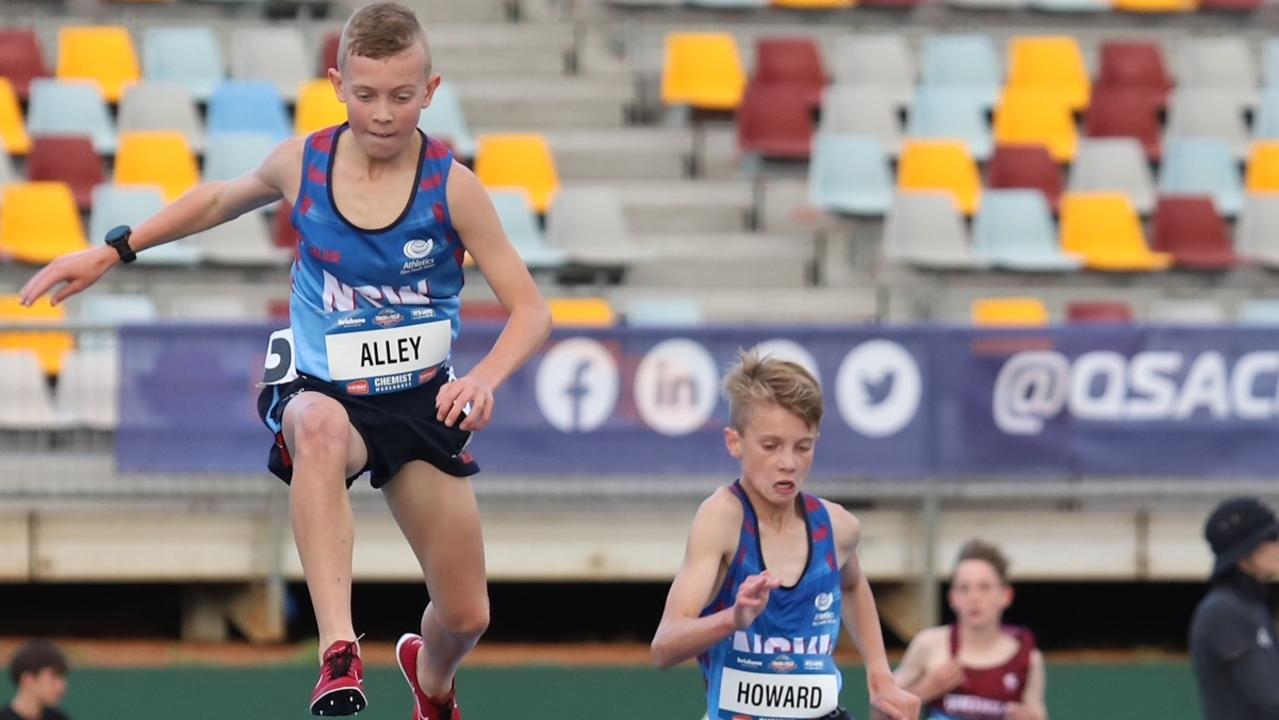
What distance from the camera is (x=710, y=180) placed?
16094 millimetres

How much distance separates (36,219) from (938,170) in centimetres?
560

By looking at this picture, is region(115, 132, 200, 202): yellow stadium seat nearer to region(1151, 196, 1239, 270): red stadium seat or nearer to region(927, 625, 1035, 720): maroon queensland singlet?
region(1151, 196, 1239, 270): red stadium seat

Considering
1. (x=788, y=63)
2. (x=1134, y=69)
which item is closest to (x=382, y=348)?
(x=788, y=63)

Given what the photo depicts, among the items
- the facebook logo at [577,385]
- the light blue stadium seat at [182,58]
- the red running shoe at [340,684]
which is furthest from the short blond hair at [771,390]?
the light blue stadium seat at [182,58]

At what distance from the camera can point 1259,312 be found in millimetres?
14094

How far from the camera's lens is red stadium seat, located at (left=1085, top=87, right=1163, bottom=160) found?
1647cm

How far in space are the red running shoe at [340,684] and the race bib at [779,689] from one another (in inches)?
36.8

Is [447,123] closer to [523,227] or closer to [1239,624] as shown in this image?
[523,227]

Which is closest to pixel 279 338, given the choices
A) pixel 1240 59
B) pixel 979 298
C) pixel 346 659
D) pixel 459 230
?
pixel 459 230

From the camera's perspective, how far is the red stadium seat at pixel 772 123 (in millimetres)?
15773

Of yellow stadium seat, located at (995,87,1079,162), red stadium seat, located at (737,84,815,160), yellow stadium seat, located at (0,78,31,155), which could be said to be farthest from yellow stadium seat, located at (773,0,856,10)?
yellow stadium seat, located at (0,78,31,155)

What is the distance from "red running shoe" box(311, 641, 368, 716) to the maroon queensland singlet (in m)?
3.26

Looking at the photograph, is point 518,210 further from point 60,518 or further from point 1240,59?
point 1240,59

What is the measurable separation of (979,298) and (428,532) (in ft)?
29.4
